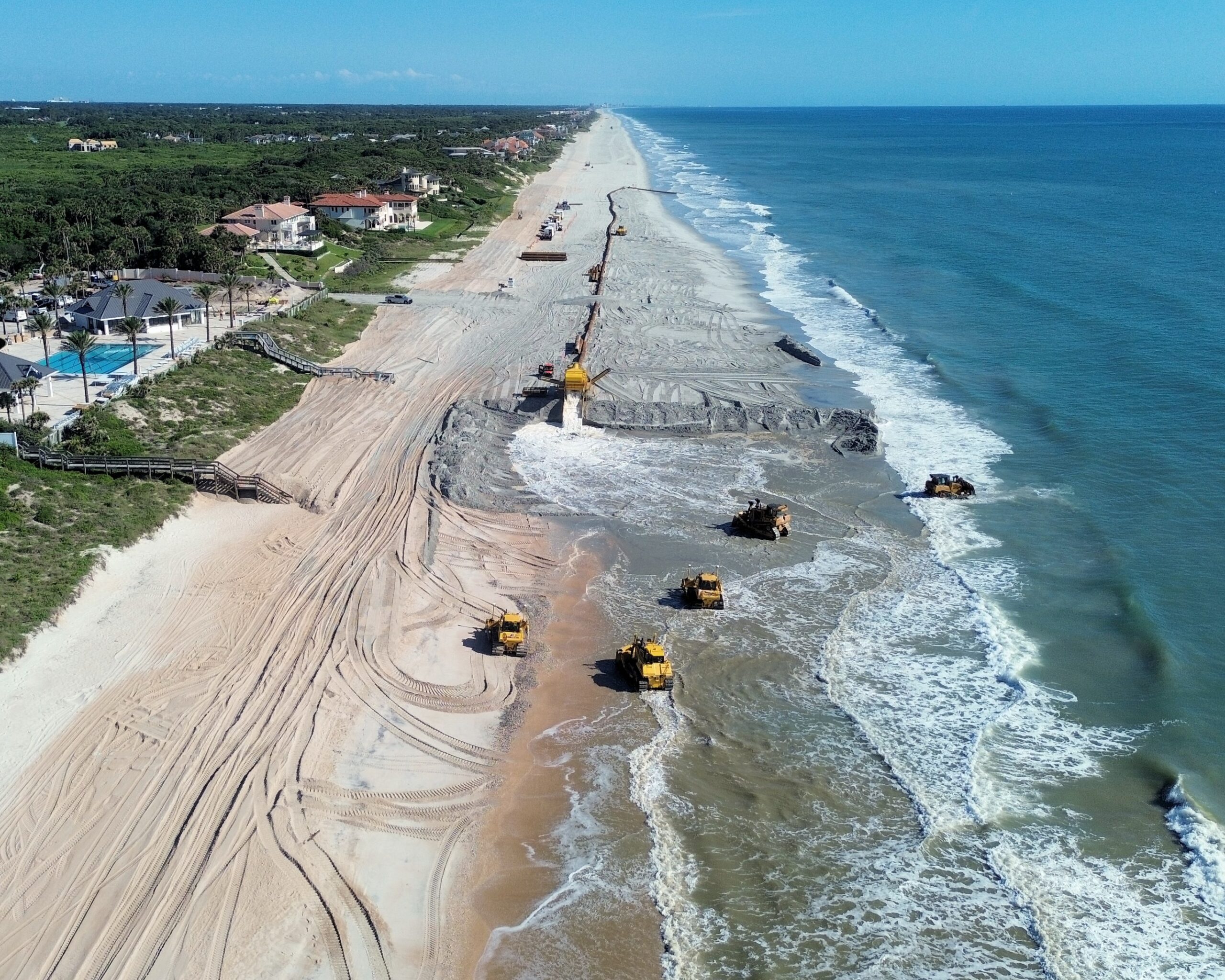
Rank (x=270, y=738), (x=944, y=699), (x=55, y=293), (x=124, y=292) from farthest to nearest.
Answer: (x=55, y=293)
(x=124, y=292)
(x=944, y=699)
(x=270, y=738)

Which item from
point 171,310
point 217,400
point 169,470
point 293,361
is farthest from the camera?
point 293,361

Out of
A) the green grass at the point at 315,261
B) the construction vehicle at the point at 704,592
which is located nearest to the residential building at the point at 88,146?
the green grass at the point at 315,261

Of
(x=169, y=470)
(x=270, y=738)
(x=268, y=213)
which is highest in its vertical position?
(x=268, y=213)

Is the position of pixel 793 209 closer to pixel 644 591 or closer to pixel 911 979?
pixel 644 591

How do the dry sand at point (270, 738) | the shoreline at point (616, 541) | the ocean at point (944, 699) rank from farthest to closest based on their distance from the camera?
the shoreline at point (616, 541)
the ocean at point (944, 699)
the dry sand at point (270, 738)

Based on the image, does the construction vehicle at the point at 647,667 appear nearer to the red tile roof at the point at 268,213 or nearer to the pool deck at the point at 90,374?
the pool deck at the point at 90,374

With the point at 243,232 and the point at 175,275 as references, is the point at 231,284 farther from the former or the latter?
the point at 243,232

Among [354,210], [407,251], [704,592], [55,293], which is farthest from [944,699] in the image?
[354,210]
